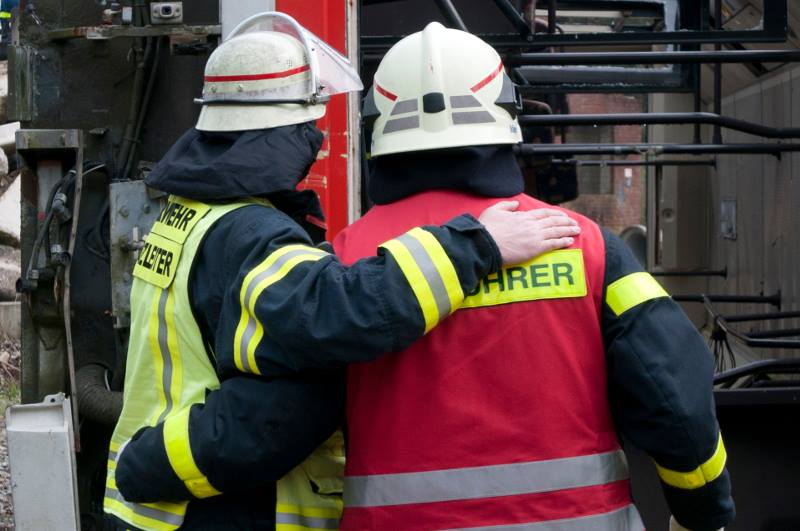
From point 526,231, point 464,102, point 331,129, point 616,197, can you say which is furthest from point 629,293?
point 616,197

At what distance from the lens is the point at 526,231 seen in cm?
221

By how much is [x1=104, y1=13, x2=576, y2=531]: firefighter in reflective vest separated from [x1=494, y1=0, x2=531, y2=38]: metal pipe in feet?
4.79

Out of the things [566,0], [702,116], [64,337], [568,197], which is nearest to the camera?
[64,337]

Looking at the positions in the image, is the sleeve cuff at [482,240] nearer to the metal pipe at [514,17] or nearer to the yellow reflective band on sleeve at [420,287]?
the yellow reflective band on sleeve at [420,287]

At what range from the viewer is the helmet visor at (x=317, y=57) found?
8.81ft

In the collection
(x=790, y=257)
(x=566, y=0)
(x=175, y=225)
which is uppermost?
(x=566, y=0)

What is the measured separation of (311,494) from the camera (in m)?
2.46

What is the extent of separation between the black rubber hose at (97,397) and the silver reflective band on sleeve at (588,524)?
1.42m

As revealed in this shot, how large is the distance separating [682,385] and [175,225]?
1.07 m

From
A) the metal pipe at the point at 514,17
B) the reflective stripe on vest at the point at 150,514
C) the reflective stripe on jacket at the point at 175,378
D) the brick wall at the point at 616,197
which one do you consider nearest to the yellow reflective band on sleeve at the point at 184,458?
the reflective stripe on jacket at the point at 175,378

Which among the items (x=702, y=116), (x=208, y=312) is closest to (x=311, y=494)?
(x=208, y=312)

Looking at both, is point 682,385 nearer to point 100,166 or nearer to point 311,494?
point 311,494

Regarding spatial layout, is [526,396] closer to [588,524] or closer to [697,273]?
[588,524]

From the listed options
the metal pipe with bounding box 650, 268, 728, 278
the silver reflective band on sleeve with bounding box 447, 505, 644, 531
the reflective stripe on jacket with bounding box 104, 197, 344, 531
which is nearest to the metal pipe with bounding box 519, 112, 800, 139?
the reflective stripe on jacket with bounding box 104, 197, 344, 531
